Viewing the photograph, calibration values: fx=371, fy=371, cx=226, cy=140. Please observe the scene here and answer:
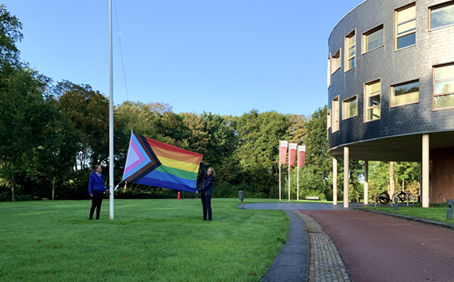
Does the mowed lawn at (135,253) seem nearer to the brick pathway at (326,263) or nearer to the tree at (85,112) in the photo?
the brick pathway at (326,263)

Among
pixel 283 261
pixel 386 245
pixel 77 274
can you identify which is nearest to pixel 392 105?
pixel 386 245

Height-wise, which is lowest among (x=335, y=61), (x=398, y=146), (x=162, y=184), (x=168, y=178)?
(x=162, y=184)

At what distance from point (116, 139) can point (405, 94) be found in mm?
39812

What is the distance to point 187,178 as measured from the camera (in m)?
13.6

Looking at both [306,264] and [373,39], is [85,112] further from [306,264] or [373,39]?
[306,264]

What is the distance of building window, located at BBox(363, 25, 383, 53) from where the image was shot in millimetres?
23156

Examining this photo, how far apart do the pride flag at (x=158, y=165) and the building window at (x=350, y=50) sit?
16.5 meters

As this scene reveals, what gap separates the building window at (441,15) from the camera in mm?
19797

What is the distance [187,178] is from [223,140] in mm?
51520

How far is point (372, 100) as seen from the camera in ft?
76.7

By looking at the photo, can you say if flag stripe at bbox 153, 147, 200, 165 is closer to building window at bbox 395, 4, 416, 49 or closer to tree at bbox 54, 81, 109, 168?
building window at bbox 395, 4, 416, 49

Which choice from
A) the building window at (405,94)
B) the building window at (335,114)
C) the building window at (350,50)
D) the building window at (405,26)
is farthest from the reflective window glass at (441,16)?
the building window at (335,114)

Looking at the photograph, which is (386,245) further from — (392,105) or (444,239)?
(392,105)

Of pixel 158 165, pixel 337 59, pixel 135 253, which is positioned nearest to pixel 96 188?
pixel 158 165
